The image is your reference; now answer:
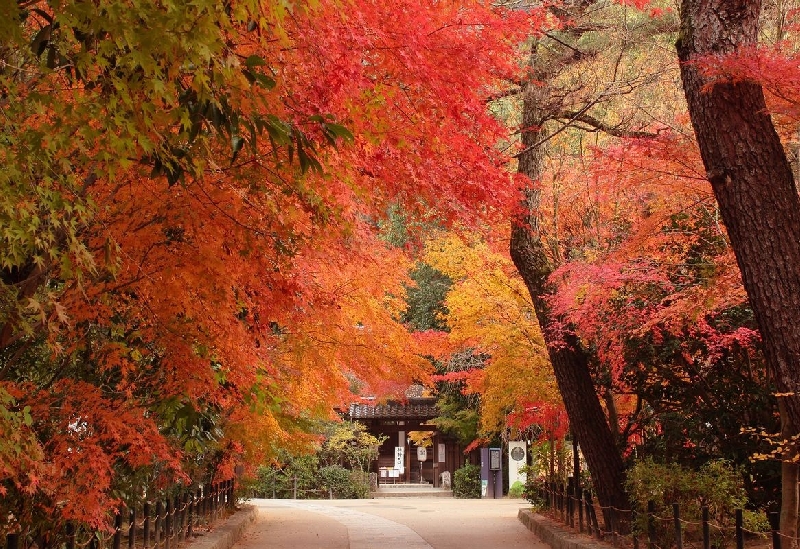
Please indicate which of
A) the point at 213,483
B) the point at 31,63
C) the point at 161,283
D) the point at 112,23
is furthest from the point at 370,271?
the point at 112,23

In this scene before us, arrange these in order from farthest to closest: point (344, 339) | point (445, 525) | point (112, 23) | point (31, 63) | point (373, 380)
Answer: point (445, 525)
point (373, 380)
point (344, 339)
point (31, 63)
point (112, 23)

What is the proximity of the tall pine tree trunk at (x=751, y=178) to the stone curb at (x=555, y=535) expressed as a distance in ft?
19.2

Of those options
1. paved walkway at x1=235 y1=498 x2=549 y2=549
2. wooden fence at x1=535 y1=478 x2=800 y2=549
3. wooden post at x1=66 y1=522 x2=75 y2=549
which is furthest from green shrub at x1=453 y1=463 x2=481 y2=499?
wooden post at x1=66 y1=522 x2=75 y2=549

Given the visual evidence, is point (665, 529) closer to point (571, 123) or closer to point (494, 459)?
point (571, 123)

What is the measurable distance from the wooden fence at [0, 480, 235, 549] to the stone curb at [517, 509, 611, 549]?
5727mm

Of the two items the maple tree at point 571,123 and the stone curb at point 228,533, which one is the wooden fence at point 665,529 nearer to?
the maple tree at point 571,123

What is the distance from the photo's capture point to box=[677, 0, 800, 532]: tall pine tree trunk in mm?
6930

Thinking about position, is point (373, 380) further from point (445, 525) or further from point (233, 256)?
point (233, 256)

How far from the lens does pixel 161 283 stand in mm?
6641

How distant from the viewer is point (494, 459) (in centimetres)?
3303

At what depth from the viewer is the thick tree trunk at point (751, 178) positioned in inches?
273

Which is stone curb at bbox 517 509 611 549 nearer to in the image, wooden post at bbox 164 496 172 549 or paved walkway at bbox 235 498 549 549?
paved walkway at bbox 235 498 549 549

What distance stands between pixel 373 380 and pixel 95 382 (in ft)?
25.4

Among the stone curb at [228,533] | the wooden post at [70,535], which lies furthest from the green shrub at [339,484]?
the wooden post at [70,535]
